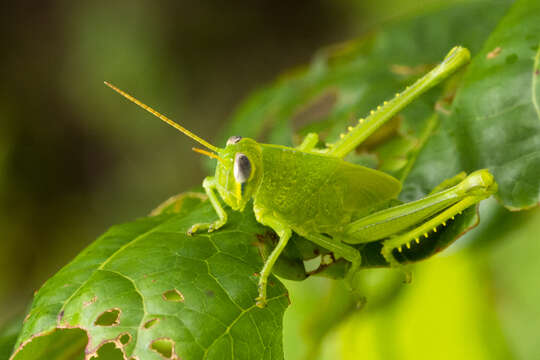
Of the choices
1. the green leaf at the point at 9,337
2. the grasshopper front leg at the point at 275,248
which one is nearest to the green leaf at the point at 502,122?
the grasshopper front leg at the point at 275,248

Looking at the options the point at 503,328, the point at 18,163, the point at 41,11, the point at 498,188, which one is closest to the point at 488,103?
the point at 498,188

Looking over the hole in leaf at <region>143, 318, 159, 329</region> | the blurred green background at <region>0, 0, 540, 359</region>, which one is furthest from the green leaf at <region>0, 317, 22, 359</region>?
the blurred green background at <region>0, 0, 540, 359</region>

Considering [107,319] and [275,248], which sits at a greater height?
[275,248]

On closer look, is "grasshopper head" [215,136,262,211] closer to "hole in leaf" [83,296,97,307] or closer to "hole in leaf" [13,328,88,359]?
"hole in leaf" [83,296,97,307]

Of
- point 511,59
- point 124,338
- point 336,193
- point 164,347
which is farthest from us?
point 336,193

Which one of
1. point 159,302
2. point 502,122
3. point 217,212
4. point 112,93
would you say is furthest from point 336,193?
point 112,93

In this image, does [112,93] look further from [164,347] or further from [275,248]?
[164,347]
